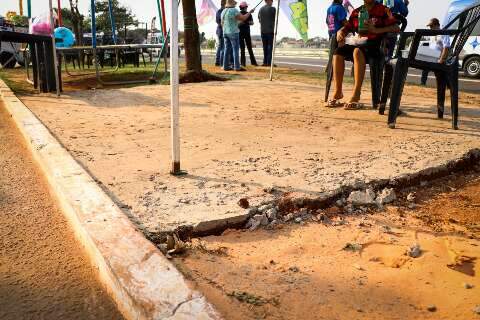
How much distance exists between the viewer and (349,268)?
1.74 metres

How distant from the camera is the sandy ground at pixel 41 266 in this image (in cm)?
153

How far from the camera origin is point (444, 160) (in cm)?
290

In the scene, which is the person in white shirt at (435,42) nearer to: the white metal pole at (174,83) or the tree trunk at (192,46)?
the tree trunk at (192,46)

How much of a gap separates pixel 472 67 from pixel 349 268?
12449mm

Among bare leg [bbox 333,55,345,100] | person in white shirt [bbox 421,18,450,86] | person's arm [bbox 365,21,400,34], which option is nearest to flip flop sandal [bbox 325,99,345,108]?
bare leg [bbox 333,55,345,100]

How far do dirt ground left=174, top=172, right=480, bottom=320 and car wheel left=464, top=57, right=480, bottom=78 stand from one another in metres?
11.4

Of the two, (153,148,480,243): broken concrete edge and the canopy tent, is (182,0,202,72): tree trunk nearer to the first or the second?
(153,148,480,243): broken concrete edge

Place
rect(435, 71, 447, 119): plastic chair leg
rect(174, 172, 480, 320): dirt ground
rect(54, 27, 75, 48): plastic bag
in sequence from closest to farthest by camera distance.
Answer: rect(174, 172, 480, 320): dirt ground < rect(435, 71, 447, 119): plastic chair leg < rect(54, 27, 75, 48): plastic bag

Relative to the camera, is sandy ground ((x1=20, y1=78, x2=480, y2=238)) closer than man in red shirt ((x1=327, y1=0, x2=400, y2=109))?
Yes

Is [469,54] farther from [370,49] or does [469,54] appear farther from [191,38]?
[370,49]

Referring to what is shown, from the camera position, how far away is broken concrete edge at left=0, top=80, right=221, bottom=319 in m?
1.37

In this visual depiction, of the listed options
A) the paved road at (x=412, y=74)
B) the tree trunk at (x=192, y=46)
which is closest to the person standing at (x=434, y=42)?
the paved road at (x=412, y=74)

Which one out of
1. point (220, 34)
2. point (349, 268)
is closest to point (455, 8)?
point (220, 34)

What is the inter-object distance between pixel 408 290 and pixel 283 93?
16.3 feet
